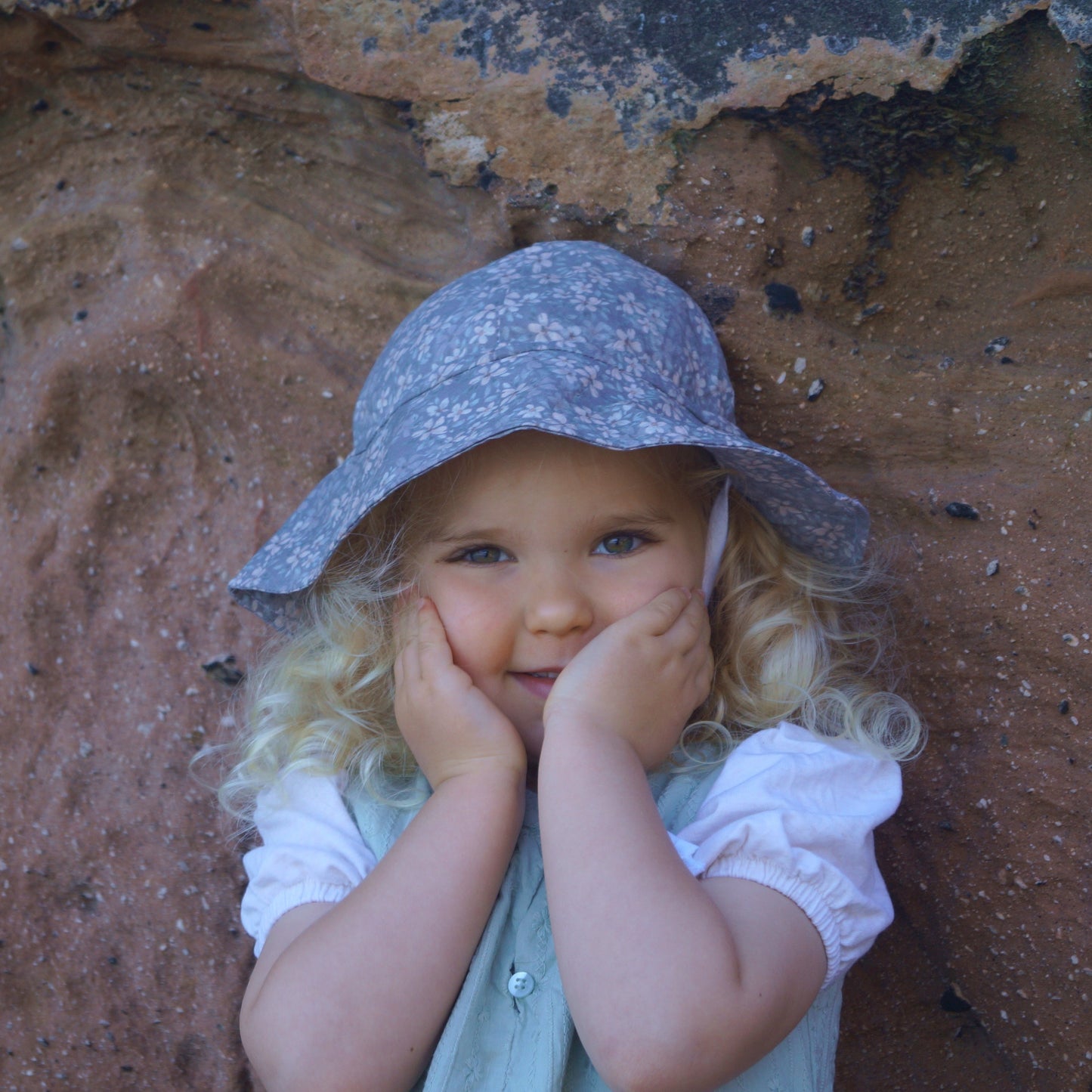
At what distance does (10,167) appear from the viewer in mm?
2059

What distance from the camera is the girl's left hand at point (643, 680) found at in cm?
136

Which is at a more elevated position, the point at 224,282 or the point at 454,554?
the point at 224,282

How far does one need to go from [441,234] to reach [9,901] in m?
1.56

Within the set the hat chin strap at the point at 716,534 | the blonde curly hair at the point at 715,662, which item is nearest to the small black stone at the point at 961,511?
the blonde curly hair at the point at 715,662

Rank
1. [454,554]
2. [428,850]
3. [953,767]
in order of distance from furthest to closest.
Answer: [953,767] < [454,554] < [428,850]

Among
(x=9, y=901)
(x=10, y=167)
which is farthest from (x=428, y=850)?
(x=10, y=167)

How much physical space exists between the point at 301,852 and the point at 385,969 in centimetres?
28

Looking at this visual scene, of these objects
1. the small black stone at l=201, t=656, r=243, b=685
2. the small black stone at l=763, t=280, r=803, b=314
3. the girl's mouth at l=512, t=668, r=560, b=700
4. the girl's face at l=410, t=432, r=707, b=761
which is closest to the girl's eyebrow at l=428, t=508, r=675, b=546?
the girl's face at l=410, t=432, r=707, b=761

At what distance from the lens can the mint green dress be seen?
1.27 meters

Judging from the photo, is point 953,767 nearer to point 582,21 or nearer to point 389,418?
point 389,418

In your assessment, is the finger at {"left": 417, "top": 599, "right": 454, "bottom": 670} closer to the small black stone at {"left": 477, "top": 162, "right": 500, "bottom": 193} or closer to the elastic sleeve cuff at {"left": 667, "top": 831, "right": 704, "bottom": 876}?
the elastic sleeve cuff at {"left": 667, "top": 831, "right": 704, "bottom": 876}

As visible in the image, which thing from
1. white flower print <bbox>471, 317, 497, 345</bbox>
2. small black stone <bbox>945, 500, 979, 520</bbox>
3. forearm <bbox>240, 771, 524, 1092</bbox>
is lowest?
forearm <bbox>240, 771, 524, 1092</bbox>

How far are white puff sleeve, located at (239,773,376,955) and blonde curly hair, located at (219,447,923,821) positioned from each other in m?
0.04

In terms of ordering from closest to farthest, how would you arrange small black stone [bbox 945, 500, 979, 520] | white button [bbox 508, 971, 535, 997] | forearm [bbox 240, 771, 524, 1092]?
1. forearm [bbox 240, 771, 524, 1092]
2. white button [bbox 508, 971, 535, 997]
3. small black stone [bbox 945, 500, 979, 520]
